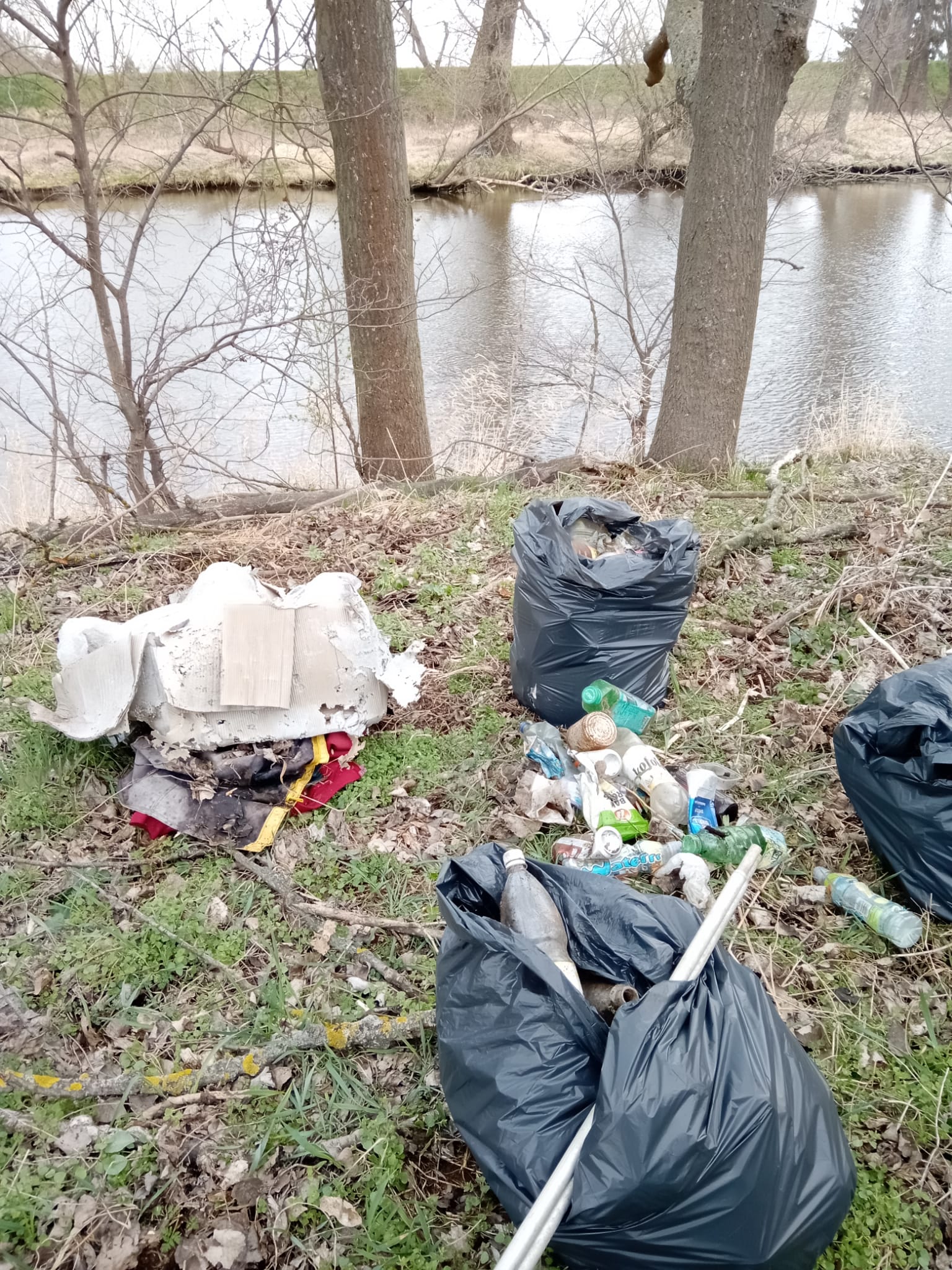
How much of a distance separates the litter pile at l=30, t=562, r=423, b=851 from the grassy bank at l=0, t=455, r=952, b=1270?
99mm

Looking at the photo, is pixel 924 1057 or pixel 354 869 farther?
pixel 354 869

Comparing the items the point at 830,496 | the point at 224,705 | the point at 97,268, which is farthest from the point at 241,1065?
the point at 97,268

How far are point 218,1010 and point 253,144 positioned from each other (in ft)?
18.1

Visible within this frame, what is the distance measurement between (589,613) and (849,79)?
15177 millimetres

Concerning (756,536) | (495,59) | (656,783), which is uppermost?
(495,59)

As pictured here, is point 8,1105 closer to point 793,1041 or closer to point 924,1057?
point 793,1041

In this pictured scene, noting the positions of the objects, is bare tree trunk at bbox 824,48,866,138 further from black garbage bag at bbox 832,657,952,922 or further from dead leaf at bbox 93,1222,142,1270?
dead leaf at bbox 93,1222,142,1270

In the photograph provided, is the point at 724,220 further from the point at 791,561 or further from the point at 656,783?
the point at 656,783

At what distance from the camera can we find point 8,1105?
5.31 ft

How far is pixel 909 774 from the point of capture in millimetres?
1876

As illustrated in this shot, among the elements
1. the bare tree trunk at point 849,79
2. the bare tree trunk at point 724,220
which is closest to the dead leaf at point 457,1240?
the bare tree trunk at point 724,220

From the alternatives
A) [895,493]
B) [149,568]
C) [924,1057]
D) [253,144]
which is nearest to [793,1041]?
[924,1057]

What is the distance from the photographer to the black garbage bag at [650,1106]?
3.84 feet

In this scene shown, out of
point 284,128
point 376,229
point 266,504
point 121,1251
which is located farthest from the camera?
point 284,128
